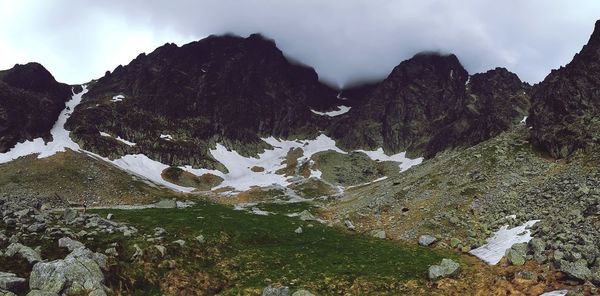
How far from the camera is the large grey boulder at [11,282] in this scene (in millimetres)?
22302

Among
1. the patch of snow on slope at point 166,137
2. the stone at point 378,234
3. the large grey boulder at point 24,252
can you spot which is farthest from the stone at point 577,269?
the patch of snow on slope at point 166,137

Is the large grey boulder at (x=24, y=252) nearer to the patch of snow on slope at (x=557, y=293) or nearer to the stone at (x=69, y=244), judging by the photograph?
the stone at (x=69, y=244)

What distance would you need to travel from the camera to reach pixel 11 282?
888 inches

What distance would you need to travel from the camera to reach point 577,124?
69.4 meters

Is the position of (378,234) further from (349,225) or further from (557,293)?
(557,293)

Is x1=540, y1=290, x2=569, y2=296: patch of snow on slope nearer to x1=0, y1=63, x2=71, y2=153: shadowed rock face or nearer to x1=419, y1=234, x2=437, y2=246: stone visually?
x1=419, y1=234, x2=437, y2=246: stone

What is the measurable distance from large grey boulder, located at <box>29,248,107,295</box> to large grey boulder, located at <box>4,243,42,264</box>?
2.57m

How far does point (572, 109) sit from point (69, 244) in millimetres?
91554

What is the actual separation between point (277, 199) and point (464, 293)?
301 feet

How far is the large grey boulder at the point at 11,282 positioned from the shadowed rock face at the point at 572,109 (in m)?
66.9

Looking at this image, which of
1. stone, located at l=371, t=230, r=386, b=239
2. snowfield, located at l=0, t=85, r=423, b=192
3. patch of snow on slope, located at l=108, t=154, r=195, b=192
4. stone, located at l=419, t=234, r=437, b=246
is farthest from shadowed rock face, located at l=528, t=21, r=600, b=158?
patch of snow on slope, located at l=108, t=154, r=195, b=192

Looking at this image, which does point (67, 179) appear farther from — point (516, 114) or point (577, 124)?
point (516, 114)


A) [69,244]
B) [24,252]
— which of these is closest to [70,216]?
[69,244]

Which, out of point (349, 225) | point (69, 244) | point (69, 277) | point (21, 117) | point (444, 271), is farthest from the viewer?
point (21, 117)
